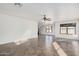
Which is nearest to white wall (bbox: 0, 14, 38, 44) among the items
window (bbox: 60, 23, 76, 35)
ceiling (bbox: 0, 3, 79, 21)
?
ceiling (bbox: 0, 3, 79, 21)

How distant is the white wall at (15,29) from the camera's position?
236cm

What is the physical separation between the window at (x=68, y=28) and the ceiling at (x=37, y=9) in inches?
6.8

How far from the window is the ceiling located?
0.17 meters

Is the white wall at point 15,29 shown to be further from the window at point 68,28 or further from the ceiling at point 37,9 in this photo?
the window at point 68,28

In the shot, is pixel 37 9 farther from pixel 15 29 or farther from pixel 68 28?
pixel 68 28

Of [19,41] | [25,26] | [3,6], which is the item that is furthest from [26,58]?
[3,6]

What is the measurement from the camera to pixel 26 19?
7.89ft

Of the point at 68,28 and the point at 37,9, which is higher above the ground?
the point at 37,9

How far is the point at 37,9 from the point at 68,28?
558mm

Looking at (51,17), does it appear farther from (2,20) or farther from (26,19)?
(2,20)

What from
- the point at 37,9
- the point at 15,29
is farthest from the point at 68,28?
the point at 15,29

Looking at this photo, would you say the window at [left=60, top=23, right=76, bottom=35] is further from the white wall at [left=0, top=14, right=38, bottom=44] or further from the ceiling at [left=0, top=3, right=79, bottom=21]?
the white wall at [left=0, top=14, right=38, bottom=44]

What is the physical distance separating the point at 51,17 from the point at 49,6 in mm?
178

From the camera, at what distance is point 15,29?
94.0 inches
